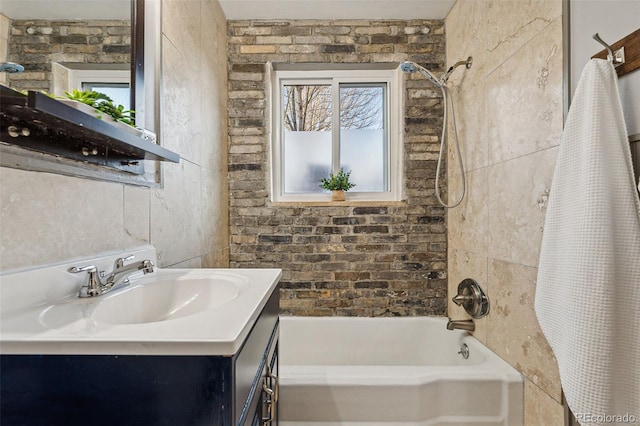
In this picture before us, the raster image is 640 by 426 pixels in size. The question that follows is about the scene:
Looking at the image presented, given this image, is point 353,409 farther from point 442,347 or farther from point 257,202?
point 257,202

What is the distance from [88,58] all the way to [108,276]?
1.98ft

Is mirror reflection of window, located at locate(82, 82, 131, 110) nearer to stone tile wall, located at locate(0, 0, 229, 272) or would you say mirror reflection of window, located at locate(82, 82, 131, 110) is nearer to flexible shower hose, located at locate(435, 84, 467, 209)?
stone tile wall, located at locate(0, 0, 229, 272)

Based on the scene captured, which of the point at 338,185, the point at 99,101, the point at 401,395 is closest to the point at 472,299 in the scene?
the point at 401,395

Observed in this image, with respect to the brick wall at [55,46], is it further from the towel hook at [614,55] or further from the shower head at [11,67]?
the towel hook at [614,55]

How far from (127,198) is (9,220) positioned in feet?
1.29

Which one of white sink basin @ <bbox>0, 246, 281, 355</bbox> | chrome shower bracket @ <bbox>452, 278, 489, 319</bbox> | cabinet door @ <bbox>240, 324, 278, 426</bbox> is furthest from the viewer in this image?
chrome shower bracket @ <bbox>452, 278, 489, 319</bbox>

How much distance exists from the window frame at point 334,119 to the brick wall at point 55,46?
1291 mm

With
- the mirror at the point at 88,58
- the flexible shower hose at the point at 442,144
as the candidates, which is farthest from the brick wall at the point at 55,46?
the flexible shower hose at the point at 442,144

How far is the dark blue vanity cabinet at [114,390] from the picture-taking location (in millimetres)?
475

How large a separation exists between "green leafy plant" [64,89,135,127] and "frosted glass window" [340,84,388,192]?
5.21ft

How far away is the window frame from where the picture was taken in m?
2.22

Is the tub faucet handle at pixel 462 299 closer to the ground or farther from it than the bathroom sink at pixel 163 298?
closer to the ground

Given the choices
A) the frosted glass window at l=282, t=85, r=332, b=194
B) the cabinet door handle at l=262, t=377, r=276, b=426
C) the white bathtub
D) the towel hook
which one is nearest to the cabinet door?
the cabinet door handle at l=262, t=377, r=276, b=426

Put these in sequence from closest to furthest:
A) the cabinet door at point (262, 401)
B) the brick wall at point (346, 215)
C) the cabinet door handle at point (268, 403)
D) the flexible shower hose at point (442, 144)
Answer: the cabinet door at point (262, 401) → the cabinet door handle at point (268, 403) → the flexible shower hose at point (442, 144) → the brick wall at point (346, 215)
